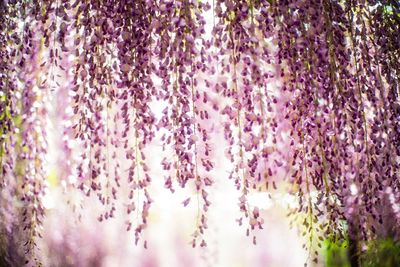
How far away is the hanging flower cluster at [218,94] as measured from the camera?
1.95 m

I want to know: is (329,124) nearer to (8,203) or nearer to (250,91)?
(250,91)

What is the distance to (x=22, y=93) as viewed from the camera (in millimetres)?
2371

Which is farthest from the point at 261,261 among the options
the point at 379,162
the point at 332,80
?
the point at 332,80

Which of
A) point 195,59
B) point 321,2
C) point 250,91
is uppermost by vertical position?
point 321,2

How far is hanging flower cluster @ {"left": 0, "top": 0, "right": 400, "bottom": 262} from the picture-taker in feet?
6.41

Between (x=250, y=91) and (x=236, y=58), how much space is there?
13 cm

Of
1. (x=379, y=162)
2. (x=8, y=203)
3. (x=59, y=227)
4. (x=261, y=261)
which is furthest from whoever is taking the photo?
(x=261, y=261)

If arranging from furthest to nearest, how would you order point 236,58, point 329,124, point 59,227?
point 59,227, point 329,124, point 236,58

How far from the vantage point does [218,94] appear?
77.8 inches

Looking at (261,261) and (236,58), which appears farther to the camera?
(261,261)

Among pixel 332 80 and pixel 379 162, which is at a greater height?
pixel 332 80

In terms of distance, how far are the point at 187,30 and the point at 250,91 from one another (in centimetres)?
34

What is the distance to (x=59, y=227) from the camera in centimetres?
354

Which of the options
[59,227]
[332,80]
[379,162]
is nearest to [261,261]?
[59,227]
